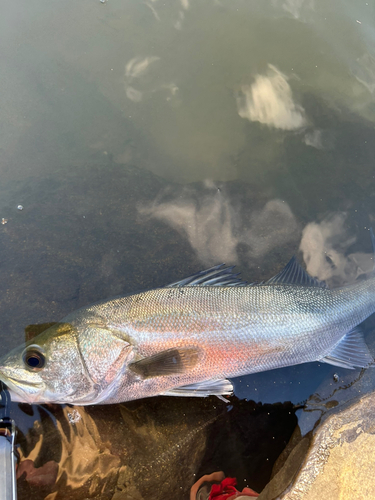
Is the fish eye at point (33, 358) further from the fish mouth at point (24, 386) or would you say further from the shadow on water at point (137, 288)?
the shadow on water at point (137, 288)

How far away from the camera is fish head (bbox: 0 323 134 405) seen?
246cm

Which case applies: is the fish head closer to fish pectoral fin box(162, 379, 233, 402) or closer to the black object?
the black object

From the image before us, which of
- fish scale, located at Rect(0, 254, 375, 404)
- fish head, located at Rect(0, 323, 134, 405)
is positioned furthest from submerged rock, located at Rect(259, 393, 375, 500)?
fish head, located at Rect(0, 323, 134, 405)

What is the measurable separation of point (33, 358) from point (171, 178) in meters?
2.12

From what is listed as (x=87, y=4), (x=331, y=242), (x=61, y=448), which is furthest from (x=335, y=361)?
(x=87, y=4)

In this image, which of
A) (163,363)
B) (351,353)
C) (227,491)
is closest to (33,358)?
(163,363)

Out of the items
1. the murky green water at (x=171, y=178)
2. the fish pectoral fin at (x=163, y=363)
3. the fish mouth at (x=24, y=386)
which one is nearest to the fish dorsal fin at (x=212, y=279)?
the murky green water at (x=171, y=178)

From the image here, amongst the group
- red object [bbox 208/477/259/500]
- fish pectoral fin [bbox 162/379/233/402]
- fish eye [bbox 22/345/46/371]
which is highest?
fish pectoral fin [bbox 162/379/233/402]

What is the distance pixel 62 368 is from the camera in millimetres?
2473

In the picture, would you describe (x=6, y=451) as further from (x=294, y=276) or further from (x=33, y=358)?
(x=294, y=276)

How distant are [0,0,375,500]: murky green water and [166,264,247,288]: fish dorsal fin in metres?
0.38

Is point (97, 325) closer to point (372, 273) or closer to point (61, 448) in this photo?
point (61, 448)

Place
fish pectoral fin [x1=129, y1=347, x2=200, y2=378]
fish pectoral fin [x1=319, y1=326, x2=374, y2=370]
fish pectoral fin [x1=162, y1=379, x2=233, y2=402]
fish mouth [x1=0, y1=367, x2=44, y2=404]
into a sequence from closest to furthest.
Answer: fish mouth [x1=0, y1=367, x2=44, y2=404] < fish pectoral fin [x1=129, y1=347, x2=200, y2=378] < fish pectoral fin [x1=162, y1=379, x2=233, y2=402] < fish pectoral fin [x1=319, y1=326, x2=374, y2=370]

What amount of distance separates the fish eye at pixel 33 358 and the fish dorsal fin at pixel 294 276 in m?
2.06
